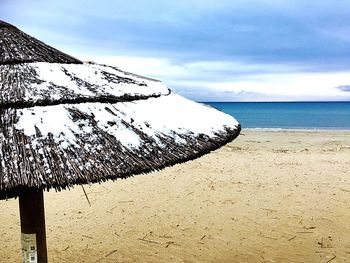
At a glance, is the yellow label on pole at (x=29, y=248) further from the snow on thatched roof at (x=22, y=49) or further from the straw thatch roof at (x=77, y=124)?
the snow on thatched roof at (x=22, y=49)

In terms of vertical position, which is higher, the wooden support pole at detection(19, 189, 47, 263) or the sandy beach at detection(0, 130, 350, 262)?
the wooden support pole at detection(19, 189, 47, 263)

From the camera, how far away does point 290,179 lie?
29.9 ft

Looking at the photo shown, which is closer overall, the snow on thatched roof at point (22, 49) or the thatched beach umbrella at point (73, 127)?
the thatched beach umbrella at point (73, 127)

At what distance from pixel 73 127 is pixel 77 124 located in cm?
4

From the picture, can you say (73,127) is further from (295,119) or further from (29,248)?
(295,119)

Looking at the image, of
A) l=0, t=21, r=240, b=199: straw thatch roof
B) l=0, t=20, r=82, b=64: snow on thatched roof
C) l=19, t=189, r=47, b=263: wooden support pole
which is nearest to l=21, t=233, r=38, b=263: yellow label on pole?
l=19, t=189, r=47, b=263: wooden support pole

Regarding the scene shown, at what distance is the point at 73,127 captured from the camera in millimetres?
2654

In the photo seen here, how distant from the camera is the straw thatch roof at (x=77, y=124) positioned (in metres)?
2.45

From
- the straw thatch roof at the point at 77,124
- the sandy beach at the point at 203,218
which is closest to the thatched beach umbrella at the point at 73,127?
the straw thatch roof at the point at 77,124

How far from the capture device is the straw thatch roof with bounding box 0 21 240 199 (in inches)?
96.3

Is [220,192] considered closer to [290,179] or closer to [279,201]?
[279,201]

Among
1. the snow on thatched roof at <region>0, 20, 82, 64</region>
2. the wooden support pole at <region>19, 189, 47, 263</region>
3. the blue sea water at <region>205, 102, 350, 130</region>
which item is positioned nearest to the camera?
the snow on thatched roof at <region>0, 20, 82, 64</region>

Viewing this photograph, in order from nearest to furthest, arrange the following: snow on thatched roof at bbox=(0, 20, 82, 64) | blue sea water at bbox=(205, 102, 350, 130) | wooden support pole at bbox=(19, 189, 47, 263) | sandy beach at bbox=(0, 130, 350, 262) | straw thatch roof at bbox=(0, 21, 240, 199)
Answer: straw thatch roof at bbox=(0, 21, 240, 199)
snow on thatched roof at bbox=(0, 20, 82, 64)
wooden support pole at bbox=(19, 189, 47, 263)
sandy beach at bbox=(0, 130, 350, 262)
blue sea water at bbox=(205, 102, 350, 130)

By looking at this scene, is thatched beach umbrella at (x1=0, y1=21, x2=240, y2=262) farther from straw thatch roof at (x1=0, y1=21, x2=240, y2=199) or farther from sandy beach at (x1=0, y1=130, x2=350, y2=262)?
sandy beach at (x1=0, y1=130, x2=350, y2=262)
